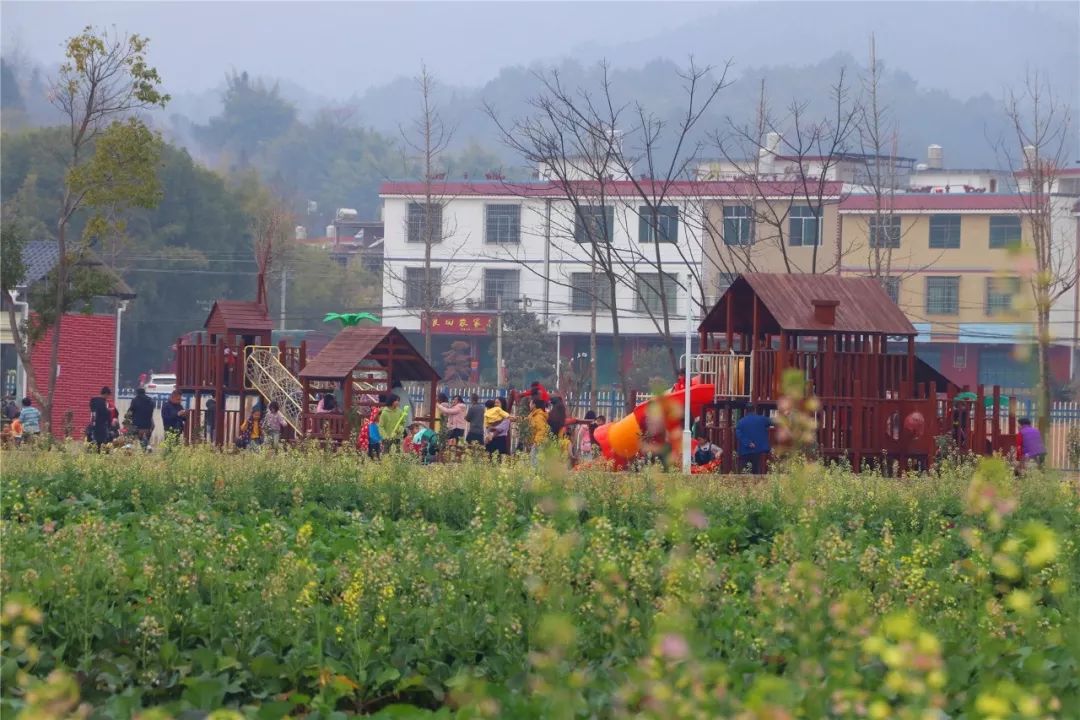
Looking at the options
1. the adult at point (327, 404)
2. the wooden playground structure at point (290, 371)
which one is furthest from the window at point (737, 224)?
the adult at point (327, 404)

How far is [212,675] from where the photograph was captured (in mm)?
7328

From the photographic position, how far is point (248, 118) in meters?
132

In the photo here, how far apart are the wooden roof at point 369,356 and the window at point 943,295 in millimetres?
32833

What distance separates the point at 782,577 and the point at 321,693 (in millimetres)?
2768

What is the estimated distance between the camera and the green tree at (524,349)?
57344 mm

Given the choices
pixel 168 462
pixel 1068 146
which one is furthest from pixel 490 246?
pixel 168 462

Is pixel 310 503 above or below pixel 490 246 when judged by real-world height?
below

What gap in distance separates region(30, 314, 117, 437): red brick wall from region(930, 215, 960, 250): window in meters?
30.1

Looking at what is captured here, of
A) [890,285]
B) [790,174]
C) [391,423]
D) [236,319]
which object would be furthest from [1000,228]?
[391,423]

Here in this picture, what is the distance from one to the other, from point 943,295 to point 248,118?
8761 cm

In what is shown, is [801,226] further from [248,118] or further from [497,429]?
[248,118]

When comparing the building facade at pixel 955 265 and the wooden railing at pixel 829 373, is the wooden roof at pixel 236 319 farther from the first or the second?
the building facade at pixel 955 265

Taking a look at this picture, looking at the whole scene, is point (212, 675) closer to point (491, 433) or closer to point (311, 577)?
point (311, 577)

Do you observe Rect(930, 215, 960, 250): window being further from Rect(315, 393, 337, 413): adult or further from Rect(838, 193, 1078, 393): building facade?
Rect(315, 393, 337, 413): adult
